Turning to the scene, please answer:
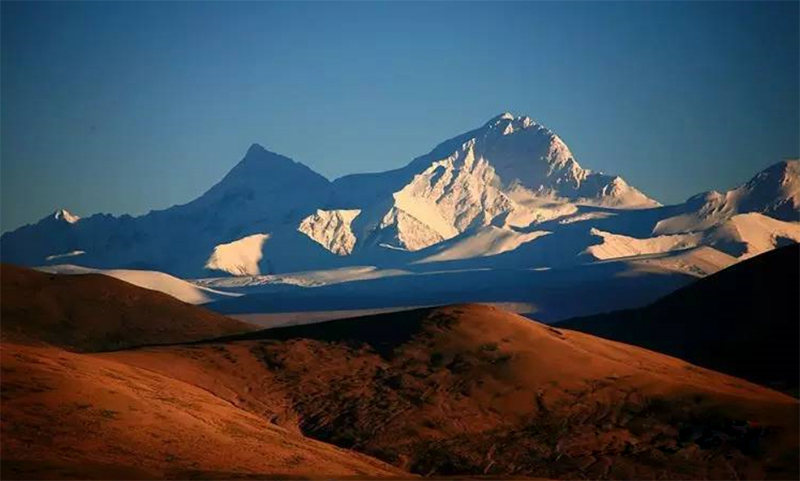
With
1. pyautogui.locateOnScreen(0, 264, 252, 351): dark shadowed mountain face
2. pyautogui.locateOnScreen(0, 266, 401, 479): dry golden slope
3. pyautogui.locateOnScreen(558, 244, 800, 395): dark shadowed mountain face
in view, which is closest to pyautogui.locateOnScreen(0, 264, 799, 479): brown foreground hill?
pyautogui.locateOnScreen(0, 266, 401, 479): dry golden slope

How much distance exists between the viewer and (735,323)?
110m

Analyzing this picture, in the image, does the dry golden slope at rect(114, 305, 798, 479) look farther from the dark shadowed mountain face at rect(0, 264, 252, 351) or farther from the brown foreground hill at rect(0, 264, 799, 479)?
the dark shadowed mountain face at rect(0, 264, 252, 351)

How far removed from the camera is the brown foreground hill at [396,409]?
42312 millimetres

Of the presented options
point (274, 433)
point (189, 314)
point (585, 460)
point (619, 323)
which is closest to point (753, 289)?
point (619, 323)

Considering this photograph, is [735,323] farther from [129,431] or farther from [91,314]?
[129,431]

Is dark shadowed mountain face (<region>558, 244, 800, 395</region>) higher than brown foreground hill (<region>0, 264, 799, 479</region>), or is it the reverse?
dark shadowed mountain face (<region>558, 244, 800, 395</region>)

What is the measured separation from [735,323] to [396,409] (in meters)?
62.3

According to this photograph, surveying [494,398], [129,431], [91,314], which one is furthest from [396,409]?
[91,314]

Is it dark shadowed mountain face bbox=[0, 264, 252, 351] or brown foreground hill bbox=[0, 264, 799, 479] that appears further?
dark shadowed mountain face bbox=[0, 264, 252, 351]

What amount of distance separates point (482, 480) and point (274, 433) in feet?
43.8

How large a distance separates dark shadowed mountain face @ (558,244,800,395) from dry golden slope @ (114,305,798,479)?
22.5 m

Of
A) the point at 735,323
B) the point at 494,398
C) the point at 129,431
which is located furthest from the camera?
the point at 735,323

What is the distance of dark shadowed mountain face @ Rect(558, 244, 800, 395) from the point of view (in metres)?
95.2

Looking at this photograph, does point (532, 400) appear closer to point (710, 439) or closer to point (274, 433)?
point (710, 439)
